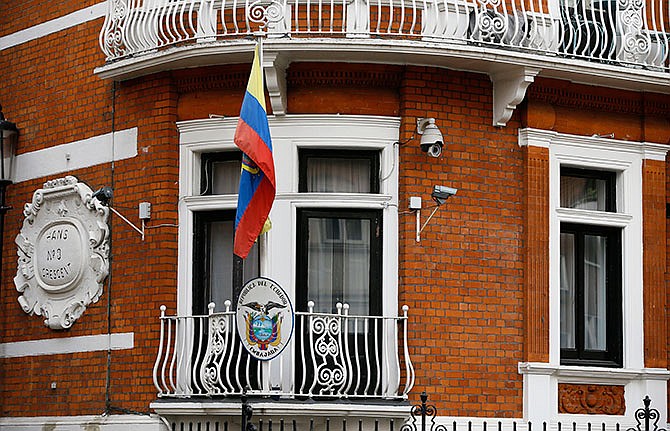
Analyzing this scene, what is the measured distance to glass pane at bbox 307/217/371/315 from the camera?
16.9 meters

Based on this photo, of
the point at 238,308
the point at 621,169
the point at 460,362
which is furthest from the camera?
the point at 621,169

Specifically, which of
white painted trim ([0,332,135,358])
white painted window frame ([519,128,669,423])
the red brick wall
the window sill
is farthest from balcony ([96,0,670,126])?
white painted trim ([0,332,135,358])

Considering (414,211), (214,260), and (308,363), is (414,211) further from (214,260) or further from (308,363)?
(214,260)

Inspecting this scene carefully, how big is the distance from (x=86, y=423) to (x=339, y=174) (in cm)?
397

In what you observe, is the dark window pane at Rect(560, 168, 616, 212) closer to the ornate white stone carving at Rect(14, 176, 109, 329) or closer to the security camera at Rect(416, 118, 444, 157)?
the security camera at Rect(416, 118, 444, 157)

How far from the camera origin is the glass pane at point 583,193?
703 inches

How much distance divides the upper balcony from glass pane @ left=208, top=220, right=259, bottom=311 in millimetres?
1842

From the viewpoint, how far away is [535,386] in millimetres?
16906

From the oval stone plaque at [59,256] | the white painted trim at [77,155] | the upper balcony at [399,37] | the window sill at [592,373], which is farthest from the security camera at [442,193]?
the oval stone plaque at [59,256]

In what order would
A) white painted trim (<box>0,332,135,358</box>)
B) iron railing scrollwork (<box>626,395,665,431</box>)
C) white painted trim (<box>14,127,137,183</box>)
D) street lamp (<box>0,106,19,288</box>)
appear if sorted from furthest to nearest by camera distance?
1. street lamp (<box>0,106,19,288</box>)
2. white painted trim (<box>14,127,137,183</box>)
3. white painted trim (<box>0,332,135,358</box>)
4. iron railing scrollwork (<box>626,395,665,431</box>)

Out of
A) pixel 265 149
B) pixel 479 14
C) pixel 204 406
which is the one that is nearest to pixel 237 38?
pixel 265 149

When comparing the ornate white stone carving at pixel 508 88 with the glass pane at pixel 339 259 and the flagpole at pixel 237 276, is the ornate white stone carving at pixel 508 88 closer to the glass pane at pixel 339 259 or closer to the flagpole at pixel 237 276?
the glass pane at pixel 339 259

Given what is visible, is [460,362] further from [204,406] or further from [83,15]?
[83,15]

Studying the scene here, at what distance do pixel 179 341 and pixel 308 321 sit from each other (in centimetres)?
145
